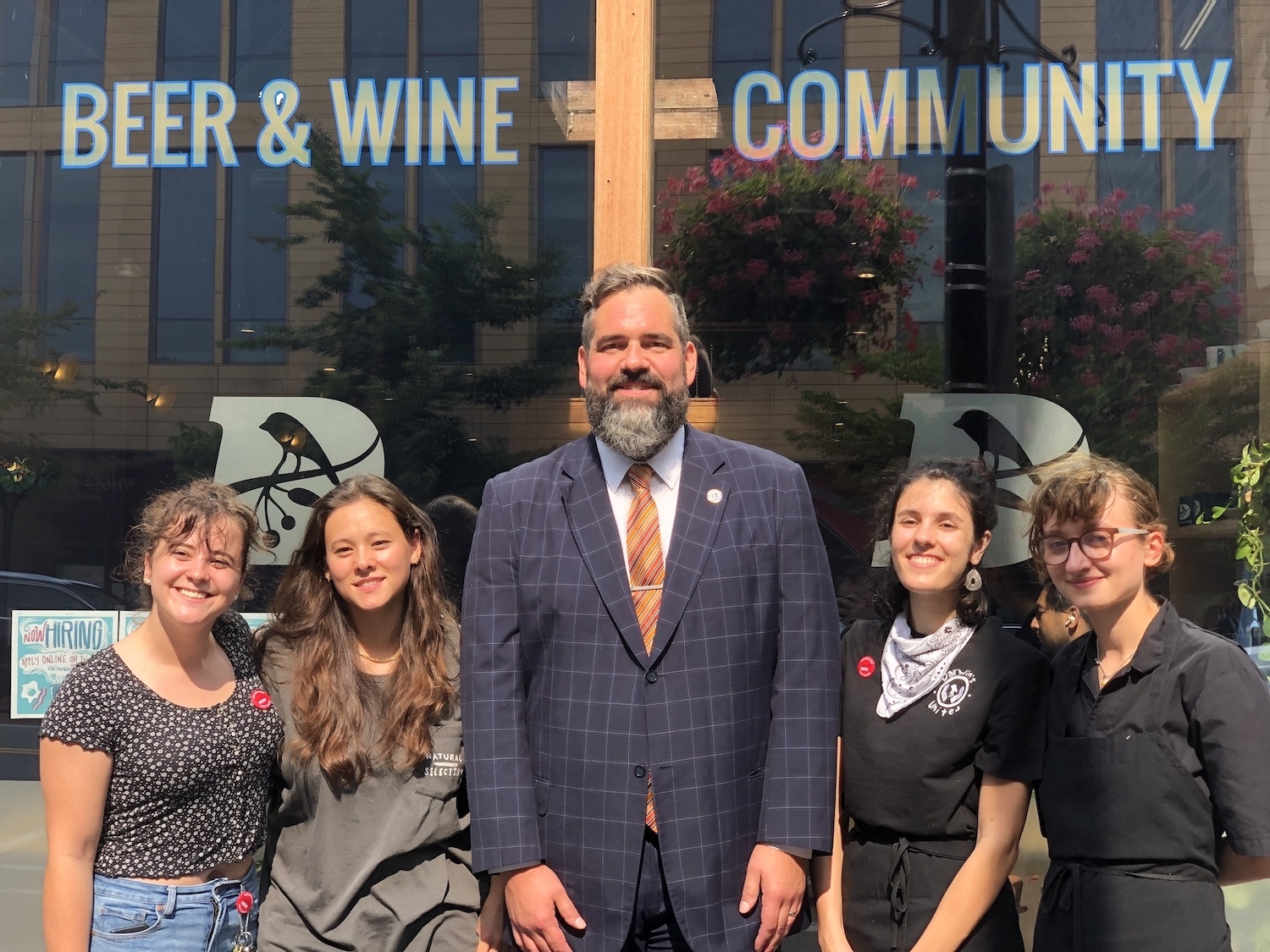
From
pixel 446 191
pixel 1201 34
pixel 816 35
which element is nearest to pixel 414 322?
pixel 446 191

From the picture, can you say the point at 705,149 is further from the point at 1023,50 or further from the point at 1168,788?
the point at 1168,788

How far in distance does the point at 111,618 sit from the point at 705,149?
2.40m

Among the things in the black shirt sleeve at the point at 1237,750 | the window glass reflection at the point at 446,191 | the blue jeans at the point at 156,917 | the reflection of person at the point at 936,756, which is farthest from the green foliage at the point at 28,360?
the black shirt sleeve at the point at 1237,750

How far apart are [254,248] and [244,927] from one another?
2.23 m

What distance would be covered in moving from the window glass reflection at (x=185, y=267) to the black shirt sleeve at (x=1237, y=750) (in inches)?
120

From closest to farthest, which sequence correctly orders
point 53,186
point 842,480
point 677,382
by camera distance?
point 677,382
point 842,480
point 53,186

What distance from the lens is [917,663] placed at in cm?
260

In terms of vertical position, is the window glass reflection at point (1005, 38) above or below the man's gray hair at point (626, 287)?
above

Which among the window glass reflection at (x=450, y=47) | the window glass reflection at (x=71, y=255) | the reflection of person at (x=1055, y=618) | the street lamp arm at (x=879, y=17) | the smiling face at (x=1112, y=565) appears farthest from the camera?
the window glass reflection at (x=71, y=255)

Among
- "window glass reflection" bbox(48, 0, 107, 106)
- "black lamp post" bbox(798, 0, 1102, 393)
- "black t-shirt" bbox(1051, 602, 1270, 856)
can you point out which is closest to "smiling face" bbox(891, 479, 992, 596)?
"black t-shirt" bbox(1051, 602, 1270, 856)

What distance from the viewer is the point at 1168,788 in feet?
Result: 7.66

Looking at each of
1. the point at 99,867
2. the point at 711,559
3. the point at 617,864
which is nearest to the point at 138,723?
the point at 99,867

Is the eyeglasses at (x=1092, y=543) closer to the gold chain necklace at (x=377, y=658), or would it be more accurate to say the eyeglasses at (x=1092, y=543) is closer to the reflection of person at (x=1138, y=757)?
the reflection of person at (x=1138, y=757)

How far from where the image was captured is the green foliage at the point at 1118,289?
3.76 metres
